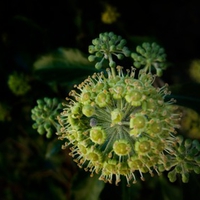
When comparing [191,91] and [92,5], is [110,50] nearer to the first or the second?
[191,91]

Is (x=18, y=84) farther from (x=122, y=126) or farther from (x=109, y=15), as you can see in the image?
(x=122, y=126)

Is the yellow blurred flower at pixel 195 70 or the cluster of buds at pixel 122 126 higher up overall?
the yellow blurred flower at pixel 195 70

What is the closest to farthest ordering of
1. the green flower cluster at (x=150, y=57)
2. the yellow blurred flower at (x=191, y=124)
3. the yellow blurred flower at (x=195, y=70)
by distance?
1. the green flower cluster at (x=150, y=57)
2. the yellow blurred flower at (x=191, y=124)
3. the yellow blurred flower at (x=195, y=70)

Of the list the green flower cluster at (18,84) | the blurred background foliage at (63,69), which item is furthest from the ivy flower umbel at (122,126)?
the green flower cluster at (18,84)

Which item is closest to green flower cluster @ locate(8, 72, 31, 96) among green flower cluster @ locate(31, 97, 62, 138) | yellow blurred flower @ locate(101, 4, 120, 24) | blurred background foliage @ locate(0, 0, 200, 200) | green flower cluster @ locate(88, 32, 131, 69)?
blurred background foliage @ locate(0, 0, 200, 200)

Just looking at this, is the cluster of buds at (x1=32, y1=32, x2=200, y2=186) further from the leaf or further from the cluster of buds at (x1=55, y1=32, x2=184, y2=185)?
the leaf

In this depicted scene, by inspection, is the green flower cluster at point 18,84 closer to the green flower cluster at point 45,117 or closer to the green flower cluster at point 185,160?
the green flower cluster at point 45,117

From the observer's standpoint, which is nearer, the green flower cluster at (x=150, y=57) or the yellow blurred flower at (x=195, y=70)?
the green flower cluster at (x=150, y=57)

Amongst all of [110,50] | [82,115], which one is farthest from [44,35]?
[82,115]
